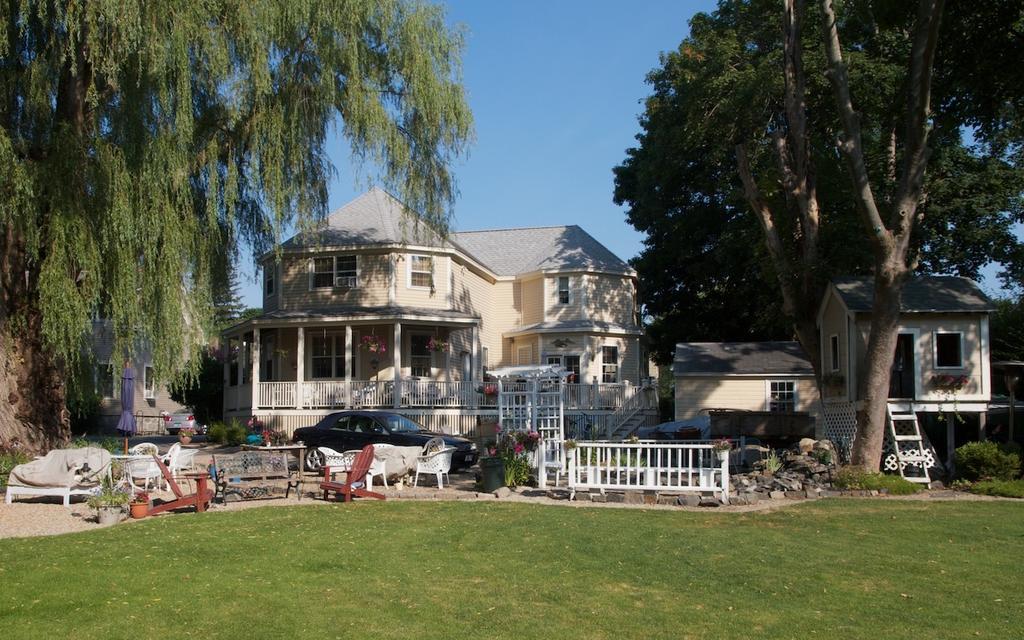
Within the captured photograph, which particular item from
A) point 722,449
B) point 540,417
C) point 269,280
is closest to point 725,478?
point 722,449

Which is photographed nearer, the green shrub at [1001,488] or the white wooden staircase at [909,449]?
the green shrub at [1001,488]

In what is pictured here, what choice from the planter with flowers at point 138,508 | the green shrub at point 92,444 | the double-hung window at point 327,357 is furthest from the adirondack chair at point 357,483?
the double-hung window at point 327,357

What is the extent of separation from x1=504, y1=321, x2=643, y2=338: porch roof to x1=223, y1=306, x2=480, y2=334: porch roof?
4776 mm

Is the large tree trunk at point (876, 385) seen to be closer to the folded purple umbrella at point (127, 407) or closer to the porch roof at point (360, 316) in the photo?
the porch roof at point (360, 316)

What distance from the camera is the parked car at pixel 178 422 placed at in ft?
127

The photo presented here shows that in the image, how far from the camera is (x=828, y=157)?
1088 inches

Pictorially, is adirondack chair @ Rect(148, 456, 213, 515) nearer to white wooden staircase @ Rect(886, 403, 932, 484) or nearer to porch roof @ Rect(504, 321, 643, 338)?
white wooden staircase @ Rect(886, 403, 932, 484)

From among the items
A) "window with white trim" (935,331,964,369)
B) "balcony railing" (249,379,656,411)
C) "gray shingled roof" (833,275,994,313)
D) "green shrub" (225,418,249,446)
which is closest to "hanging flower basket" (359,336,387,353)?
"balcony railing" (249,379,656,411)

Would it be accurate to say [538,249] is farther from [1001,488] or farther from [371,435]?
[1001,488]

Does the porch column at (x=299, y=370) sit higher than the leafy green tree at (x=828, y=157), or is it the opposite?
the leafy green tree at (x=828, y=157)

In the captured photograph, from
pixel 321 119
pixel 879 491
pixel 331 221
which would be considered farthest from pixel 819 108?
pixel 331 221

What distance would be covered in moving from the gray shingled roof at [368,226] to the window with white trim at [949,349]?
47.7 feet

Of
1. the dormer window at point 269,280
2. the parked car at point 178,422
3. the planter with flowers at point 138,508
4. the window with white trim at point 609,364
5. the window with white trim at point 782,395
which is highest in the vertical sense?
the dormer window at point 269,280

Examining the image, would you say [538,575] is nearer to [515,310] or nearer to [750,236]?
[750,236]
